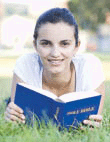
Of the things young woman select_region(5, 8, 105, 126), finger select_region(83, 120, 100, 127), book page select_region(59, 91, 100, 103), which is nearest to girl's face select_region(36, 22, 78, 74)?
young woman select_region(5, 8, 105, 126)

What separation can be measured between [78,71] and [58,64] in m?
0.40

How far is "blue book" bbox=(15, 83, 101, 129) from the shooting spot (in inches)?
91.0

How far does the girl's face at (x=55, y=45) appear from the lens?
8.84 feet

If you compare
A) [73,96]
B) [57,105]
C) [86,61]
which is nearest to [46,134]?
[57,105]

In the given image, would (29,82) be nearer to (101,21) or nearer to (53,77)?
(53,77)

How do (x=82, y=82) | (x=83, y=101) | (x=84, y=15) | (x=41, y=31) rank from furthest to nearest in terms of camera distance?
(x=84, y=15) < (x=82, y=82) < (x=41, y=31) < (x=83, y=101)

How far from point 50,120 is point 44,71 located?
2.52 feet

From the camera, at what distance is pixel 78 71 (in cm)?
311

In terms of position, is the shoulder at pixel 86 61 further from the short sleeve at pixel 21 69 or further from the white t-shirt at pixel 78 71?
the short sleeve at pixel 21 69

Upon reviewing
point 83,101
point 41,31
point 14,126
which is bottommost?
point 14,126

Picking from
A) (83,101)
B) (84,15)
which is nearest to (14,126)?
(83,101)

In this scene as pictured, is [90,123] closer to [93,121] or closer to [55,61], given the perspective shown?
[93,121]

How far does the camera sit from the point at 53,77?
3055 millimetres

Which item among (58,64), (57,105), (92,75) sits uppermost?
(58,64)
